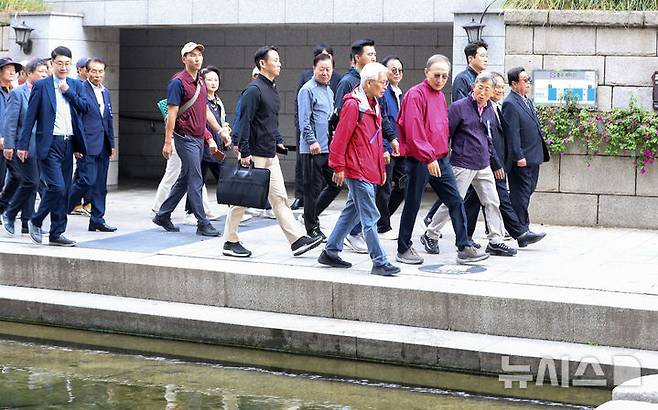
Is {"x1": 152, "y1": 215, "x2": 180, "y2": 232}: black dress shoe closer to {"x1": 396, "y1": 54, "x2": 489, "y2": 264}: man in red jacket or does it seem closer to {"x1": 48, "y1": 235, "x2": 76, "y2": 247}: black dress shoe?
{"x1": 48, "y1": 235, "x2": 76, "y2": 247}: black dress shoe

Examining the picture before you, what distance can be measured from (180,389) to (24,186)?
4.64 meters

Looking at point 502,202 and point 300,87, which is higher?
point 300,87

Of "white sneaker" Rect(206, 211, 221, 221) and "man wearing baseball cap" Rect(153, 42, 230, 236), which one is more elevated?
"man wearing baseball cap" Rect(153, 42, 230, 236)

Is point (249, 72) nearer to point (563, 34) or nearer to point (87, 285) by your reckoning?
point (563, 34)

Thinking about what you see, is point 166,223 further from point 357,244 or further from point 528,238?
point 528,238

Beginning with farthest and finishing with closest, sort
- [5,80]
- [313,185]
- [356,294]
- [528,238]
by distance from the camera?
[5,80] → [313,185] → [528,238] → [356,294]

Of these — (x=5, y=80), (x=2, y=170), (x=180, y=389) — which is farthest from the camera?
(x=2, y=170)

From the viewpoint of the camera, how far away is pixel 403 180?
427 inches

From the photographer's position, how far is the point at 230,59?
18609 mm

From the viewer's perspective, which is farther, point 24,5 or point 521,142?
point 24,5

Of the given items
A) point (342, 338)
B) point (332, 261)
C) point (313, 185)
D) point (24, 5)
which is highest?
point (24, 5)

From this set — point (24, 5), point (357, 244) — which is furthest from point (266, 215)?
point (24, 5)

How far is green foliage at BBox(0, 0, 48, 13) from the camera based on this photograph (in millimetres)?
16391

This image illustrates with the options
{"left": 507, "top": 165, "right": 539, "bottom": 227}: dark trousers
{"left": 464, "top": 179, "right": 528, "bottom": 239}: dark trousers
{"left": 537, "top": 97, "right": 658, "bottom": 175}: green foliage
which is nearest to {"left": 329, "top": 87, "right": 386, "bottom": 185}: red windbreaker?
{"left": 464, "top": 179, "right": 528, "bottom": 239}: dark trousers
